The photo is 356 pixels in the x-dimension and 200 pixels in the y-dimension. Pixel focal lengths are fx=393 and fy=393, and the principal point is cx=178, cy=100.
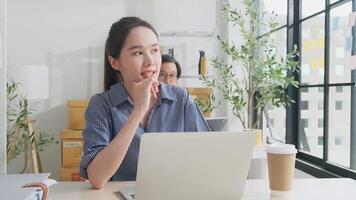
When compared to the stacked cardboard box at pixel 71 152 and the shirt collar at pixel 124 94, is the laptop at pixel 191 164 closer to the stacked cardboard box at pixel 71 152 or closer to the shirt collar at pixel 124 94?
the shirt collar at pixel 124 94

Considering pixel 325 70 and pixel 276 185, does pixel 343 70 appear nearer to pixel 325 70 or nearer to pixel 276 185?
pixel 325 70

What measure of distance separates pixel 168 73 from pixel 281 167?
1748 mm

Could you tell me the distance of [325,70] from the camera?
2.57 m

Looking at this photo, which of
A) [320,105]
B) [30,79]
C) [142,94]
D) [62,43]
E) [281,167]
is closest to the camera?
[281,167]

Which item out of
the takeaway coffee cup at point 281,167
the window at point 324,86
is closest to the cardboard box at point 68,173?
the window at point 324,86

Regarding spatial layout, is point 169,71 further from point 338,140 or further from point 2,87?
point 2,87

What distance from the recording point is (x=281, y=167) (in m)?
1.07

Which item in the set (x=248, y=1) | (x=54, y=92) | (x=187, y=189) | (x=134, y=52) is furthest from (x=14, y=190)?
(x=54, y=92)

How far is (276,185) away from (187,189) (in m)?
0.30

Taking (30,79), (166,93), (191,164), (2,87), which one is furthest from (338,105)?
(30,79)

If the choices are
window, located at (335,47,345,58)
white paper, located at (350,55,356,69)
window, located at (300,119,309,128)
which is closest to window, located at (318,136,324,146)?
window, located at (300,119,309,128)

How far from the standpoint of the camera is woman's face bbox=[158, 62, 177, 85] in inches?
107

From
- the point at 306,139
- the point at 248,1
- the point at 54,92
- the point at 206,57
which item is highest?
the point at 248,1

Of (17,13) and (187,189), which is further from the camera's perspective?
(17,13)
